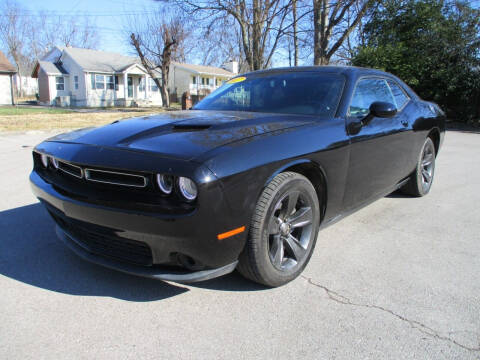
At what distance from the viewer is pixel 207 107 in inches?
146

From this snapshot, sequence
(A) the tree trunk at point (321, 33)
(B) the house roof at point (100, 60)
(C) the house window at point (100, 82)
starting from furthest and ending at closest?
(C) the house window at point (100, 82), (B) the house roof at point (100, 60), (A) the tree trunk at point (321, 33)

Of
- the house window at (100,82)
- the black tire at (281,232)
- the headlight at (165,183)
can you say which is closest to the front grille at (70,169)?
the headlight at (165,183)

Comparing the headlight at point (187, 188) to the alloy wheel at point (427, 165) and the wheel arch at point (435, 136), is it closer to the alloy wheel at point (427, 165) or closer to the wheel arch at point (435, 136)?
the alloy wheel at point (427, 165)

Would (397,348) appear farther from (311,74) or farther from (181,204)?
(311,74)

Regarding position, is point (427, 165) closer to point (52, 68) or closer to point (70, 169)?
point (70, 169)

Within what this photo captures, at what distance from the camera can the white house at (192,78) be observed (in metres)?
42.9

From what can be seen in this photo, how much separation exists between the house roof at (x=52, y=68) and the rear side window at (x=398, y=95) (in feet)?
114

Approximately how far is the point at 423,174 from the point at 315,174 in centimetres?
269

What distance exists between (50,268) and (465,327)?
2.65 m

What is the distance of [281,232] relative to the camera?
8.11 feet

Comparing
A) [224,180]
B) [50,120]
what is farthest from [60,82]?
[224,180]

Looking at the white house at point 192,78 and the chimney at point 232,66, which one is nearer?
the white house at point 192,78

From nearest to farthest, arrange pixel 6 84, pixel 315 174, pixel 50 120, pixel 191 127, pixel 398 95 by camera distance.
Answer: pixel 191 127, pixel 315 174, pixel 398 95, pixel 50 120, pixel 6 84

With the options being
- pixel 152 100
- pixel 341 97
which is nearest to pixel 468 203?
pixel 341 97
